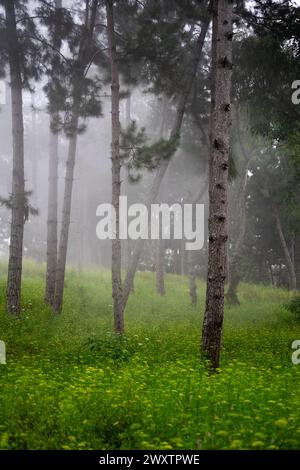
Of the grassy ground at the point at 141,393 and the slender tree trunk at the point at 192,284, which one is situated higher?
the slender tree trunk at the point at 192,284

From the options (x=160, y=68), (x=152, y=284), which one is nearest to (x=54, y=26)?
(x=160, y=68)

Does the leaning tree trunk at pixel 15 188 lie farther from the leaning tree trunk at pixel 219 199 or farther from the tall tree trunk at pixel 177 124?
the leaning tree trunk at pixel 219 199

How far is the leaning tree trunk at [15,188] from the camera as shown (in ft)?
41.9

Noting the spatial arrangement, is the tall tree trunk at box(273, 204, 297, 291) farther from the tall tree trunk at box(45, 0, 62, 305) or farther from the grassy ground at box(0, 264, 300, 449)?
the grassy ground at box(0, 264, 300, 449)

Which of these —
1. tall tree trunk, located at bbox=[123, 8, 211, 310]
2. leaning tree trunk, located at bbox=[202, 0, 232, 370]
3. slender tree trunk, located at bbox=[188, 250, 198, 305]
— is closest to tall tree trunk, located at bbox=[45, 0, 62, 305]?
tall tree trunk, located at bbox=[123, 8, 211, 310]

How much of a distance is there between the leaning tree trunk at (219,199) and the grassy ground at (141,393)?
746 mm

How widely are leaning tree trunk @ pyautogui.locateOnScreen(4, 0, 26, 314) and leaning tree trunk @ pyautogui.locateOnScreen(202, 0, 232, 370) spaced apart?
6192mm

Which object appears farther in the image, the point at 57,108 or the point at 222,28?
the point at 57,108

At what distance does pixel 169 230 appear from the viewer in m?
35.3

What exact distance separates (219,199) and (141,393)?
4189 millimetres

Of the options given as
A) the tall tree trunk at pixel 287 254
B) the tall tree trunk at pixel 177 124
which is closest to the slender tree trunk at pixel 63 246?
the tall tree trunk at pixel 177 124

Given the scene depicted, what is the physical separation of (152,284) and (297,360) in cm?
1519

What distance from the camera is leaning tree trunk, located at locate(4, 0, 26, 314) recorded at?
1277 cm

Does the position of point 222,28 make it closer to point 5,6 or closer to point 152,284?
point 5,6
